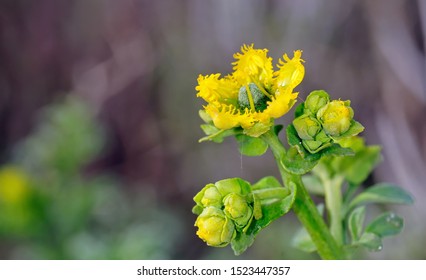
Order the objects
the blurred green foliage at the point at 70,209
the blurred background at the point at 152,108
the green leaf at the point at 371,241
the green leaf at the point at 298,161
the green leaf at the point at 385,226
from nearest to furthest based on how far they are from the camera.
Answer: the green leaf at the point at 298,161, the green leaf at the point at 371,241, the green leaf at the point at 385,226, the blurred green foliage at the point at 70,209, the blurred background at the point at 152,108

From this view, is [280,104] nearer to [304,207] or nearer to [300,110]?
[300,110]

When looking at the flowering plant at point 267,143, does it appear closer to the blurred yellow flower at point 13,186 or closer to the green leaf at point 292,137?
the green leaf at point 292,137

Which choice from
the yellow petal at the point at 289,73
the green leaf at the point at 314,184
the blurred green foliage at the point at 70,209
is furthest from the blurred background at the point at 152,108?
the yellow petal at the point at 289,73

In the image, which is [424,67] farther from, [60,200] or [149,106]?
[60,200]

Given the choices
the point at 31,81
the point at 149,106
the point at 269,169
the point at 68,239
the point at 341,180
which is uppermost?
the point at 31,81

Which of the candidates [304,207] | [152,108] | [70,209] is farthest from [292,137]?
[152,108]

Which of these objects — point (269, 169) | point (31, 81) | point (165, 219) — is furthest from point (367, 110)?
point (31, 81)
